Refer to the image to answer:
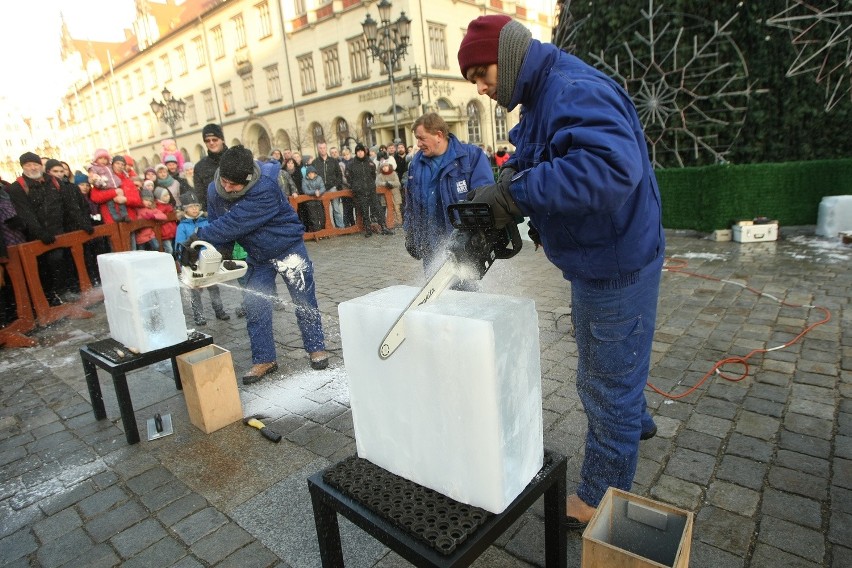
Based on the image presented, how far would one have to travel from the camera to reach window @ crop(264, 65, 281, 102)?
34.7 metres

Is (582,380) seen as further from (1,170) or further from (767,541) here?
(1,170)

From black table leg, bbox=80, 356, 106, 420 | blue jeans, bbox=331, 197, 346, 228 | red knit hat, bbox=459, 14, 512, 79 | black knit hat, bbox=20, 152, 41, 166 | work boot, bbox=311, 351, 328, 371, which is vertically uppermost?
black knit hat, bbox=20, 152, 41, 166

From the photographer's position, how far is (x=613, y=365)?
6.56 feet

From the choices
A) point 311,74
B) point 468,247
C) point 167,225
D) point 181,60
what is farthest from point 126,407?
point 181,60

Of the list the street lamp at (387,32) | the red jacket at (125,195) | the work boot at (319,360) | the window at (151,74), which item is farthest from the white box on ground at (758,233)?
the window at (151,74)

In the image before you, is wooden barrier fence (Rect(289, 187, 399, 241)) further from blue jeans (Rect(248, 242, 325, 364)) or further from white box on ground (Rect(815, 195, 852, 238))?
white box on ground (Rect(815, 195, 852, 238))

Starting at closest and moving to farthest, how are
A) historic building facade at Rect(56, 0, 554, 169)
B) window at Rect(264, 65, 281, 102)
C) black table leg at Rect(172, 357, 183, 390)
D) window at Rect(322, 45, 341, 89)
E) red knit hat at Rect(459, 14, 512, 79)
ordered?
1. red knit hat at Rect(459, 14, 512, 79)
2. black table leg at Rect(172, 357, 183, 390)
3. historic building facade at Rect(56, 0, 554, 169)
4. window at Rect(322, 45, 341, 89)
5. window at Rect(264, 65, 281, 102)

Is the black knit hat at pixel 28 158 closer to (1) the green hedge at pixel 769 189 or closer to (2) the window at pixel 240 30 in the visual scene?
(1) the green hedge at pixel 769 189

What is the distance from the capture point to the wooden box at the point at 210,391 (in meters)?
3.31

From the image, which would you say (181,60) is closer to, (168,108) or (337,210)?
(168,108)

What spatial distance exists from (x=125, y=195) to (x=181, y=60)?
142 feet

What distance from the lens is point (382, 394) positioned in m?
1.60

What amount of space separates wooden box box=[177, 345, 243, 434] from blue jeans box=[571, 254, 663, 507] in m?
2.40

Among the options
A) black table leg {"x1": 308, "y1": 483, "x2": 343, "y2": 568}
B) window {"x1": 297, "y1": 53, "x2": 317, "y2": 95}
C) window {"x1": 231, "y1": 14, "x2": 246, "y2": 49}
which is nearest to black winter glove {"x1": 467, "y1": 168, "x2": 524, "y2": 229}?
black table leg {"x1": 308, "y1": 483, "x2": 343, "y2": 568}
